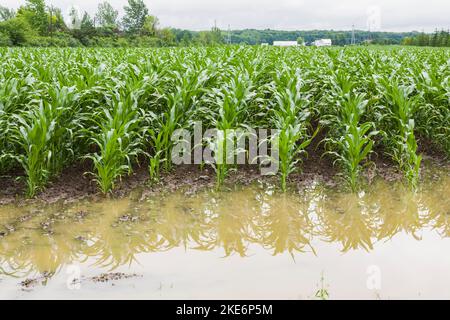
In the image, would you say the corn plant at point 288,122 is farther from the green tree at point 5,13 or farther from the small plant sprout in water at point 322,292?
the green tree at point 5,13

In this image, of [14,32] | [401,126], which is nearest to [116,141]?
[401,126]

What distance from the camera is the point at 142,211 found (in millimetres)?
4535

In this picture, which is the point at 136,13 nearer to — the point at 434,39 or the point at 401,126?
the point at 434,39

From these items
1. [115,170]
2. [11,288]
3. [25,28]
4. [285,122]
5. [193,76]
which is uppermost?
[25,28]

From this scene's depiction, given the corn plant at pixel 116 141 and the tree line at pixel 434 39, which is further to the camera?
the tree line at pixel 434 39

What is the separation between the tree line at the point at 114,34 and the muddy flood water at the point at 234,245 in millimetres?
26139

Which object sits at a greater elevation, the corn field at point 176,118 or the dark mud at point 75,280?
the corn field at point 176,118

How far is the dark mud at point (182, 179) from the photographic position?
4.94 meters

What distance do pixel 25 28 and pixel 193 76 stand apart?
44.5 m

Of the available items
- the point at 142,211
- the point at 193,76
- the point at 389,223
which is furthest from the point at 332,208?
the point at 193,76

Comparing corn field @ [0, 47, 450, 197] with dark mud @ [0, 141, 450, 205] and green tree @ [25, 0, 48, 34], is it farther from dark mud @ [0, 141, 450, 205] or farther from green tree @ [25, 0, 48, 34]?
green tree @ [25, 0, 48, 34]

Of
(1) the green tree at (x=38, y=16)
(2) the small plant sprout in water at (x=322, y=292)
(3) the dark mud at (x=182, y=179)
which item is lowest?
(2) the small plant sprout in water at (x=322, y=292)

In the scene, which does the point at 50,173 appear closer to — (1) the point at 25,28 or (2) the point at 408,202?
(2) the point at 408,202

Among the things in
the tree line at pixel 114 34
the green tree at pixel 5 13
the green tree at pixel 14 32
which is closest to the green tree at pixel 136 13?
the tree line at pixel 114 34
